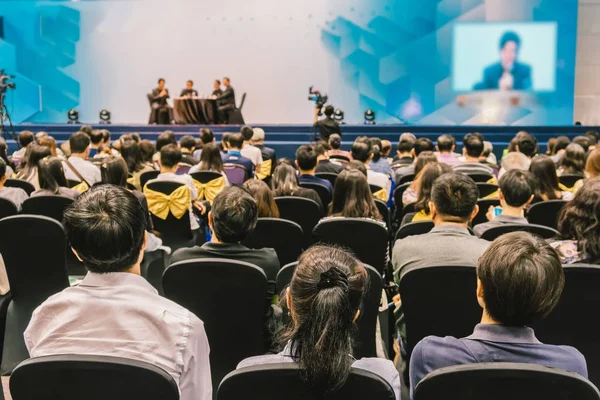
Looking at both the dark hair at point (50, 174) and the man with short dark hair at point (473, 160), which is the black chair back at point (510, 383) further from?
the man with short dark hair at point (473, 160)

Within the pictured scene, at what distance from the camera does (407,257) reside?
298 cm

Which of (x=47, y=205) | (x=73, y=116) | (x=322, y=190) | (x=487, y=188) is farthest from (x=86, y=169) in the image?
(x=73, y=116)

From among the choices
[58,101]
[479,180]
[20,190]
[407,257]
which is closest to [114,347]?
[407,257]

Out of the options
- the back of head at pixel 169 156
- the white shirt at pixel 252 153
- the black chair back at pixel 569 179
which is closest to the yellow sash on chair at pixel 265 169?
the white shirt at pixel 252 153

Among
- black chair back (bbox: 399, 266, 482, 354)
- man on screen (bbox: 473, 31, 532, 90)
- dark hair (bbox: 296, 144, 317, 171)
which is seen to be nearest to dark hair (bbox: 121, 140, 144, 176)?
dark hair (bbox: 296, 144, 317, 171)

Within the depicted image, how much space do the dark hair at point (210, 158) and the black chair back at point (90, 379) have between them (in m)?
4.46

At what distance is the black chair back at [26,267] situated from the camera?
339cm

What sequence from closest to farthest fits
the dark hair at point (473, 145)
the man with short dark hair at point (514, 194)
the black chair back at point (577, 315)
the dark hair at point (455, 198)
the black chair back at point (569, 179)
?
the black chair back at point (577, 315)
the dark hair at point (455, 198)
the man with short dark hair at point (514, 194)
the black chair back at point (569, 179)
the dark hair at point (473, 145)

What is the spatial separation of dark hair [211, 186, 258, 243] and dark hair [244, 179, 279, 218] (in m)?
0.93

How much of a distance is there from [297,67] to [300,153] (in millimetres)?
11014

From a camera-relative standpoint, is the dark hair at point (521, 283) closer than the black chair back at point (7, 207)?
Yes

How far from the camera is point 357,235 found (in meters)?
3.83

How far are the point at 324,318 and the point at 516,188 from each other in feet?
7.80

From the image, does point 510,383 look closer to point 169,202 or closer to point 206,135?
point 169,202
